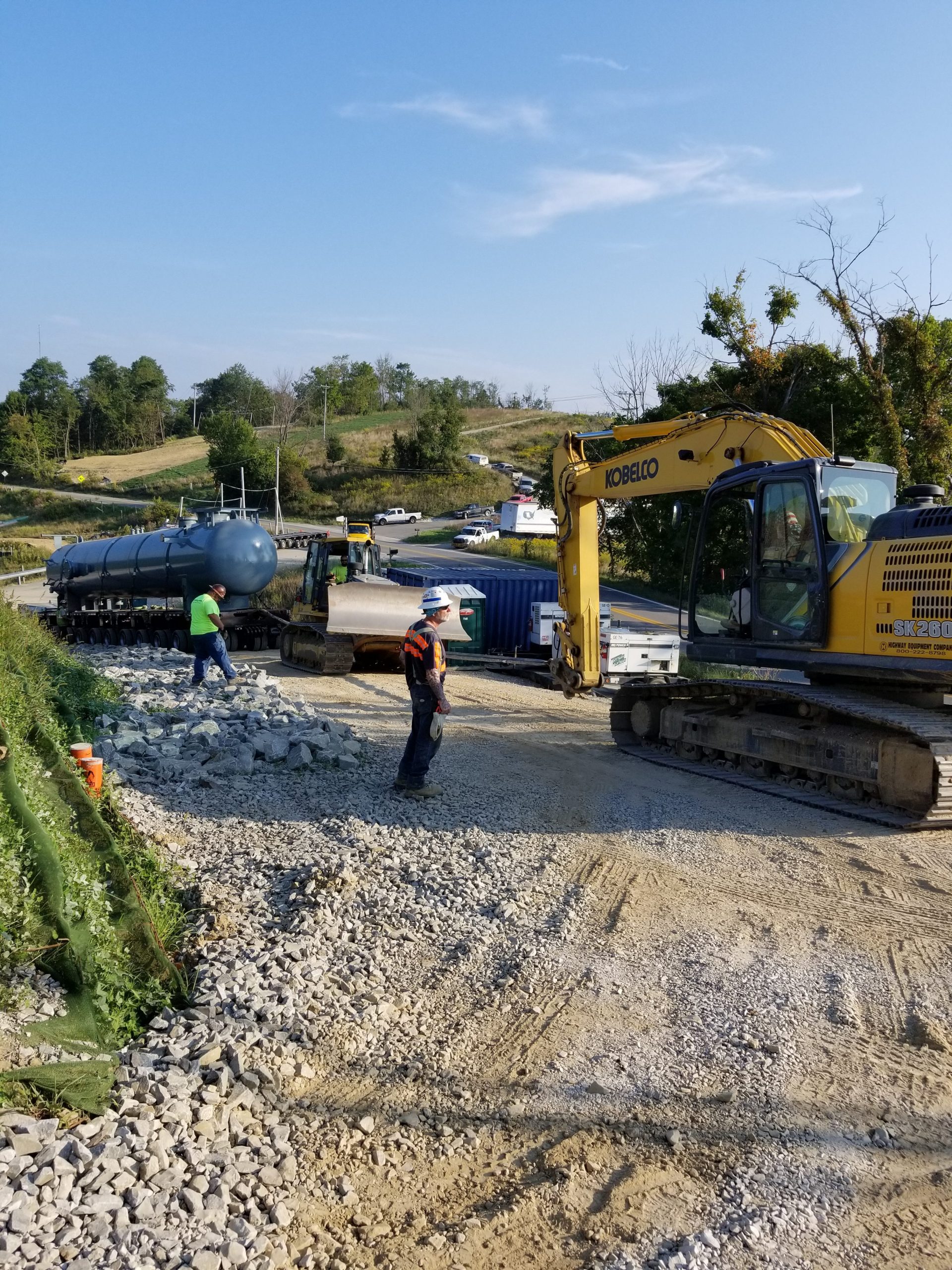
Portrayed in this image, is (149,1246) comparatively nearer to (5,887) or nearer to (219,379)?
(5,887)

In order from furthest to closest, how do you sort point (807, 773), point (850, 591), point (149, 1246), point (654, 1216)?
point (807, 773)
point (850, 591)
point (654, 1216)
point (149, 1246)

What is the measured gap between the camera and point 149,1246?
10.5 ft

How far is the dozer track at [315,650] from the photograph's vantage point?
729 inches

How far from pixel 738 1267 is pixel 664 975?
7.25 feet

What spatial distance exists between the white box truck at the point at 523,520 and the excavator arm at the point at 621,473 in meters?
46.8

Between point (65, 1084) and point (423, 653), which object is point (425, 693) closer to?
point (423, 653)

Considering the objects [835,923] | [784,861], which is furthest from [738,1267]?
[784,861]

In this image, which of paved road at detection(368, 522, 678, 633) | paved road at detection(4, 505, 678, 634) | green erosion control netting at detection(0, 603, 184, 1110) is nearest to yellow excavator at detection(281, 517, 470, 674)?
paved road at detection(4, 505, 678, 634)

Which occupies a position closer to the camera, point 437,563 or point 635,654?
point 635,654

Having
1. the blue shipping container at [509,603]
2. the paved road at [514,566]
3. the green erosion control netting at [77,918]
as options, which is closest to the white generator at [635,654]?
the paved road at [514,566]

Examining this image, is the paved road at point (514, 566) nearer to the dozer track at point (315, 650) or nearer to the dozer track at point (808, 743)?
the dozer track at point (315, 650)

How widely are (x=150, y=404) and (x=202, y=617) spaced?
98.0m

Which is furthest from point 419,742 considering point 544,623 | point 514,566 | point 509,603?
point 514,566

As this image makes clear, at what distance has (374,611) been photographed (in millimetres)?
18625
